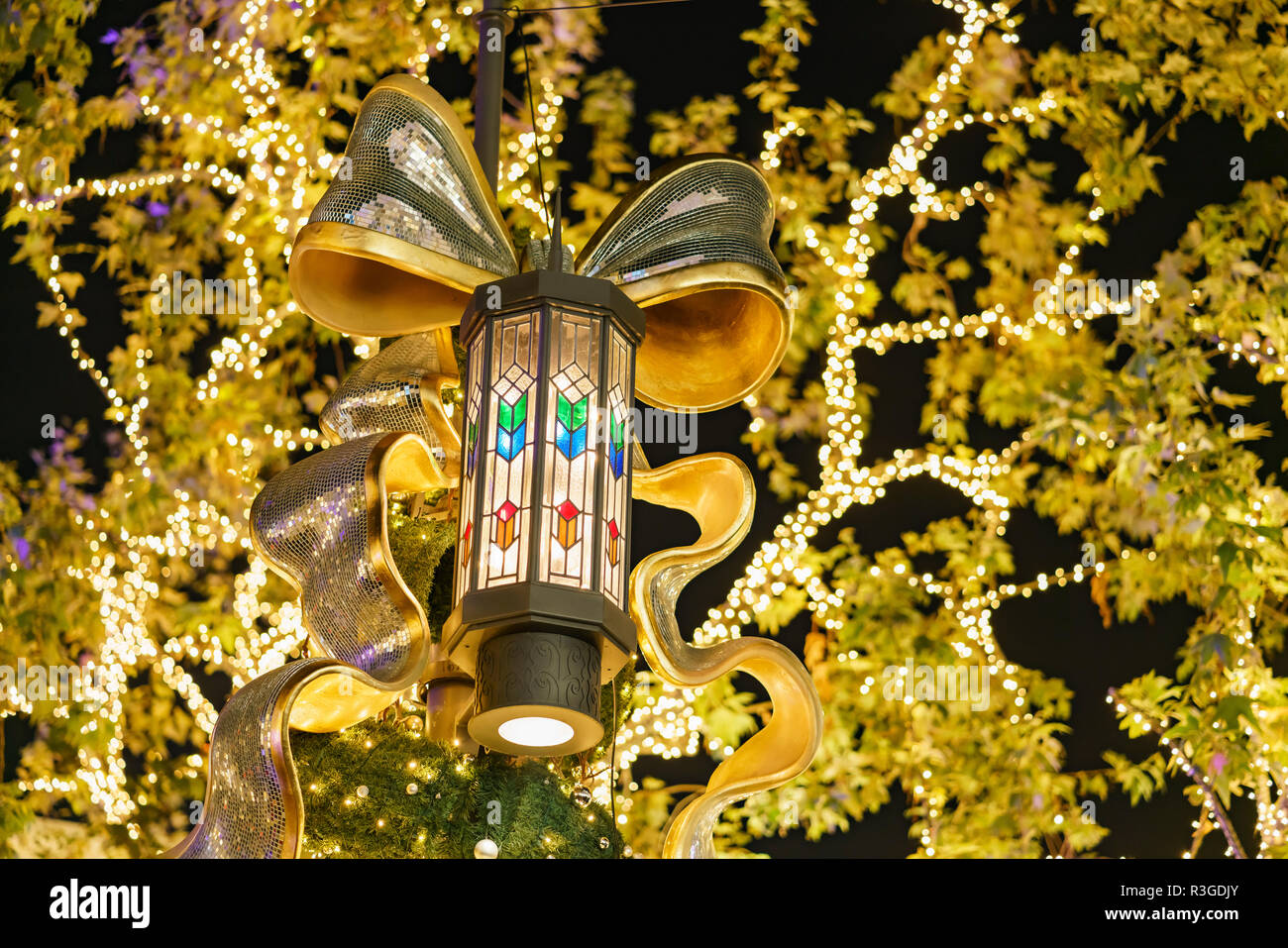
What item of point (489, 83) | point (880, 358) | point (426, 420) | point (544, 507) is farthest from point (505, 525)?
point (880, 358)

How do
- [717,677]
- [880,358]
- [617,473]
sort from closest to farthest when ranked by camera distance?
[617,473] < [717,677] < [880,358]

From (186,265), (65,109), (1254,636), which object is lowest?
(1254,636)

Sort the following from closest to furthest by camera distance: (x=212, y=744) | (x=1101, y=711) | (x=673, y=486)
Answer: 1. (x=212, y=744)
2. (x=673, y=486)
3. (x=1101, y=711)

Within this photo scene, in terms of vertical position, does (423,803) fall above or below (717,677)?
below

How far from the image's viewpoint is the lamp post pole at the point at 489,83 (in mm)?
3746

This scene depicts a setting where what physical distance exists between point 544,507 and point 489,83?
3.92ft

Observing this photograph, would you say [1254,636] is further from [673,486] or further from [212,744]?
[212,744]

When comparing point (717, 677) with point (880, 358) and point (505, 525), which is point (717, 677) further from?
point (880, 358)

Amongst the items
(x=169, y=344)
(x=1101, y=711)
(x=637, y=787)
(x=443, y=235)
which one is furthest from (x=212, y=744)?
(x=1101, y=711)

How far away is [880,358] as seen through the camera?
503cm

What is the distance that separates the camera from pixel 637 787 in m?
4.78

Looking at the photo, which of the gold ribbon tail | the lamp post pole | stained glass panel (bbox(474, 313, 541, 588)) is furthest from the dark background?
stained glass panel (bbox(474, 313, 541, 588))

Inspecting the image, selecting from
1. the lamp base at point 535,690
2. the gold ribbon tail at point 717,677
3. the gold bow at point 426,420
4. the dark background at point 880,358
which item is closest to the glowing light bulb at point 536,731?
the lamp base at point 535,690

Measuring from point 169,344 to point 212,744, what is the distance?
2.21 meters
